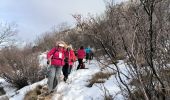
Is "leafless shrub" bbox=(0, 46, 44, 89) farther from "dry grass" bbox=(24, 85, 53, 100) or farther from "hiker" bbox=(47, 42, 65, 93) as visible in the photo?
"hiker" bbox=(47, 42, 65, 93)

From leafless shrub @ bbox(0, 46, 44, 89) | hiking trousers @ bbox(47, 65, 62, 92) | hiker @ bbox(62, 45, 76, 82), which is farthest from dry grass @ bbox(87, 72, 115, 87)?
leafless shrub @ bbox(0, 46, 44, 89)

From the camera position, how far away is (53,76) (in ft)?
38.9

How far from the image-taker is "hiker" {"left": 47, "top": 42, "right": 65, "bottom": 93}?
11.8 metres

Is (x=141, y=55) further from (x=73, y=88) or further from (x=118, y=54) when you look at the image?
(x=73, y=88)

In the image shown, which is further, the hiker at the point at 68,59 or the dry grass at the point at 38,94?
the hiker at the point at 68,59

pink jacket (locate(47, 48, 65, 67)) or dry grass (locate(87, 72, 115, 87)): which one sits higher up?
pink jacket (locate(47, 48, 65, 67))

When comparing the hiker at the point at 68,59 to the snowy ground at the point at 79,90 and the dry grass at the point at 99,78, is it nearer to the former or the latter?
the snowy ground at the point at 79,90

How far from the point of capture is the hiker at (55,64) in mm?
11797

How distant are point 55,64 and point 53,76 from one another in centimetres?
38

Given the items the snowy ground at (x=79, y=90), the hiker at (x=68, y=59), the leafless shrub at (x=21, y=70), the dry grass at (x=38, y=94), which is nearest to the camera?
the snowy ground at (x=79, y=90)

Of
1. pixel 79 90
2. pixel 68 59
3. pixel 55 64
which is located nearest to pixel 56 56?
pixel 55 64

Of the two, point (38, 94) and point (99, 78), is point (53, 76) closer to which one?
point (38, 94)

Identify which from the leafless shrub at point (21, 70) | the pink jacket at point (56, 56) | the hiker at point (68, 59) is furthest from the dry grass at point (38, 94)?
the leafless shrub at point (21, 70)

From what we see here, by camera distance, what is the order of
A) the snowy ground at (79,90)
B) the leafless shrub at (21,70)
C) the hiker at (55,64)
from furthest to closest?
the leafless shrub at (21,70) → the hiker at (55,64) → the snowy ground at (79,90)
